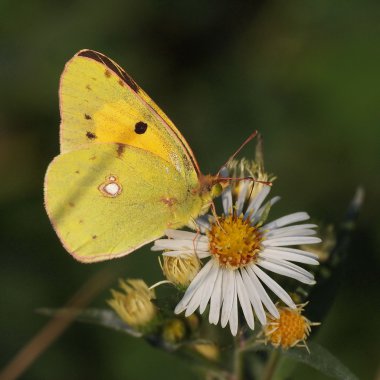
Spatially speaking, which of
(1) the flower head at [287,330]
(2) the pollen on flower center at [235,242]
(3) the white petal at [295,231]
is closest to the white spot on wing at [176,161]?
(2) the pollen on flower center at [235,242]

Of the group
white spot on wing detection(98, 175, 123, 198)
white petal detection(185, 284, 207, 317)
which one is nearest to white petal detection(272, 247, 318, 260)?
white petal detection(185, 284, 207, 317)

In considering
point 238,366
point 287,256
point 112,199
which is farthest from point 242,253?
point 112,199

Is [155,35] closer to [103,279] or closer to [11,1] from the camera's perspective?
[11,1]

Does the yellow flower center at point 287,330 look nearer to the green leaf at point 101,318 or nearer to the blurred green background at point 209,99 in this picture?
the green leaf at point 101,318

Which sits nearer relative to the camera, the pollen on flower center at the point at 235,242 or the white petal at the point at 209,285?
the white petal at the point at 209,285

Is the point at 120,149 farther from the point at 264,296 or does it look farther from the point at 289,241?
the point at 264,296

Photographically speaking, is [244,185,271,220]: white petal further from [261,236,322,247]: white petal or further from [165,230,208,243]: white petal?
[165,230,208,243]: white petal

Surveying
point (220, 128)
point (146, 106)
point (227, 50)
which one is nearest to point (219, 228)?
point (146, 106)
